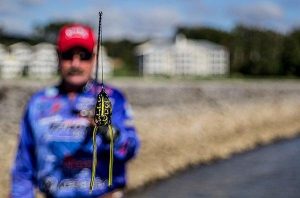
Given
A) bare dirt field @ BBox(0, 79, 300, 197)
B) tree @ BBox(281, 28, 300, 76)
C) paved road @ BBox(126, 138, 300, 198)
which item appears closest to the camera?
paved road @ BBox(126, 138, 300, 198)

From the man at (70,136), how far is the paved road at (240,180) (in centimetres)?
1290

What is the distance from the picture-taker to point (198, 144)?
24750mm

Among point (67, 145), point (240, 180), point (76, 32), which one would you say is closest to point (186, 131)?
point (240, 180)

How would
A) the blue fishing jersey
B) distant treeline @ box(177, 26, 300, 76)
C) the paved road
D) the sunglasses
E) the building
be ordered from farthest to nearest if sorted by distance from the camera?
distant treeline @ box(177, 26, 300, 76)
the paved road
the building
the blue fishing jersey
the sunglasses

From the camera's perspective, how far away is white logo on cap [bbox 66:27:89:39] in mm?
1994

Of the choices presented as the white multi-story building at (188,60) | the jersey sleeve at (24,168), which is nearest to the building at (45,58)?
the jersey sleeve at (24,168)

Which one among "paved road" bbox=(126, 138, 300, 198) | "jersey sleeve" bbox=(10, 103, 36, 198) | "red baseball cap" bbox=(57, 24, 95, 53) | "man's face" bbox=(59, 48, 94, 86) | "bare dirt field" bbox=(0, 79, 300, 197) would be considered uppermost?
"red baseball cap" bbox=(57, 24, 95, 53)

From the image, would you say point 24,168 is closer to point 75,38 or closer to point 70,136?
point 70,136

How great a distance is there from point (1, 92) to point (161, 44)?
246ft

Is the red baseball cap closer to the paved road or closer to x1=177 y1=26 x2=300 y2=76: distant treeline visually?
the paved road

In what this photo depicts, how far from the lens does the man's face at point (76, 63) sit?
1.98m

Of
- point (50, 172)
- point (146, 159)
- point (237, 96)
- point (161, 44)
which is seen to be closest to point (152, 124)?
point (146, 159)

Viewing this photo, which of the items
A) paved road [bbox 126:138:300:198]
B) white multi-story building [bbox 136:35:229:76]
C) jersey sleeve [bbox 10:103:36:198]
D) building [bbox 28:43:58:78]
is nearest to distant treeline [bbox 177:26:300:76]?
white multi-story building [bbox 136:35:229:76]

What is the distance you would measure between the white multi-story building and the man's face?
98260mm
